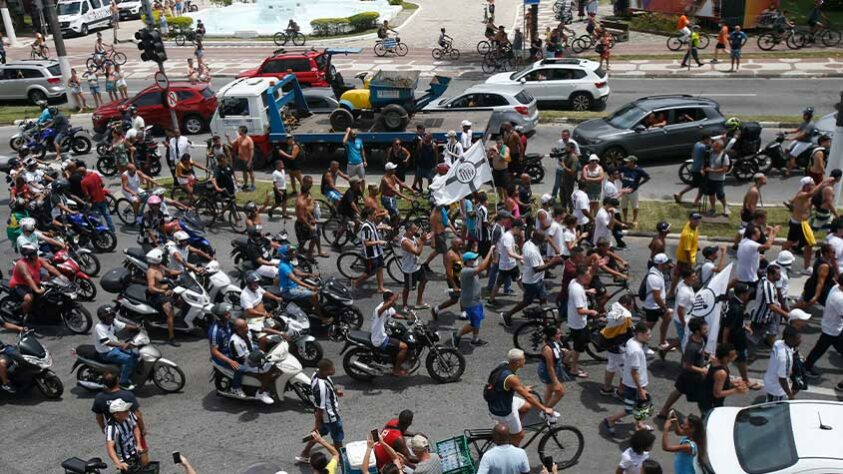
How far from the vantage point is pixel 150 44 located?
19.5m

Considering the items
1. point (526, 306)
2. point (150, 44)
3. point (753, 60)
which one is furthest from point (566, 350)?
point (753, 60)

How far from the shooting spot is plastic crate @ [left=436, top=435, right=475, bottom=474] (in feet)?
28.9

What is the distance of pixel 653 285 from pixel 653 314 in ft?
1.90

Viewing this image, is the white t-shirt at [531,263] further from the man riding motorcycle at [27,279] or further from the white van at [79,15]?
the white van at [79,15]

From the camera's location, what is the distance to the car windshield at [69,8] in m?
47.5

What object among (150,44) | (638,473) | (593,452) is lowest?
(593,452)

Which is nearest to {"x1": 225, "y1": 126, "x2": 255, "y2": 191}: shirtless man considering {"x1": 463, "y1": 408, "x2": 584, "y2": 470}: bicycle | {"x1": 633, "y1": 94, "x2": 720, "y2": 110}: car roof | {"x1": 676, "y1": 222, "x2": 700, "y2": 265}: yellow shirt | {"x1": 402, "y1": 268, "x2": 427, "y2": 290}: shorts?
{"x1": 402, "y1": 268, "x2": 427, "y2": 290}: shorts

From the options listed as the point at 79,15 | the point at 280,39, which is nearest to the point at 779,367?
the point at 280,39

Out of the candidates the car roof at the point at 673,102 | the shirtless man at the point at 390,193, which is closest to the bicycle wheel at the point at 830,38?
the car roof at the point at 673,102

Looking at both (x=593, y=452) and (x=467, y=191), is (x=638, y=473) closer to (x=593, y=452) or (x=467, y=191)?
(x=593, y=452)

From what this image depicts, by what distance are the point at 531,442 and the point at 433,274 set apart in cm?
597

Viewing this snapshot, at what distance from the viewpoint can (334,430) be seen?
31.8ft

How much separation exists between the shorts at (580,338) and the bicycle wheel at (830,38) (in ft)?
93.2

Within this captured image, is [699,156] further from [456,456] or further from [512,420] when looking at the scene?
[456,456]
